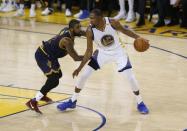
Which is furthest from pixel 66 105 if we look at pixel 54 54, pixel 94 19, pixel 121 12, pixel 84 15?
pixel 84 15

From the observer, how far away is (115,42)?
789 centimetres

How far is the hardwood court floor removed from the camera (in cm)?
748

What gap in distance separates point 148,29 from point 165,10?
0.68 metres

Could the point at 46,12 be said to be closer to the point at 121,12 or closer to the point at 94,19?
the point at 121,12

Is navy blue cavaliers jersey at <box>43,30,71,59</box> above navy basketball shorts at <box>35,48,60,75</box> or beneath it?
above

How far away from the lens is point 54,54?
7.96 metres

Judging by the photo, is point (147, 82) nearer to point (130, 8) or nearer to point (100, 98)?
point (100, 98)

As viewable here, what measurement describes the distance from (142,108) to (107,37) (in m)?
1.17

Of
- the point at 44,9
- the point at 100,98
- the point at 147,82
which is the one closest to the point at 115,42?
the point at 100,98

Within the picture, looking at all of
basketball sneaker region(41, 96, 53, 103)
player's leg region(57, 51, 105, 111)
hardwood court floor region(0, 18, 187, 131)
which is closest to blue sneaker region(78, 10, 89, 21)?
hardwood court floor region(0, 18, 187, 131)

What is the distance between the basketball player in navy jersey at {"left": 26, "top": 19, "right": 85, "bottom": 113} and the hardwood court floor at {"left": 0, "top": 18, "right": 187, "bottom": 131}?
1.05 feet

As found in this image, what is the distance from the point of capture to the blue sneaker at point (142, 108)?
7941 mm

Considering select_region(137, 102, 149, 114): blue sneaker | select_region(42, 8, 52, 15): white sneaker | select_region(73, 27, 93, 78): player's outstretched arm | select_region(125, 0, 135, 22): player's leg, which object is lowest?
select_region(137, 102, 149, 114): blue sneaker

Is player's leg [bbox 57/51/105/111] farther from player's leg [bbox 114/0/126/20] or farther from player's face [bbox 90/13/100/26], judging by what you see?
player's leg [bbox 114/0/126/20]
